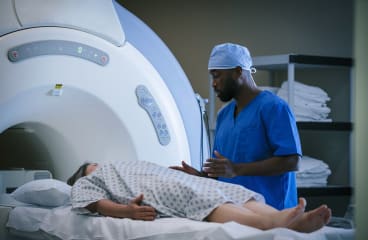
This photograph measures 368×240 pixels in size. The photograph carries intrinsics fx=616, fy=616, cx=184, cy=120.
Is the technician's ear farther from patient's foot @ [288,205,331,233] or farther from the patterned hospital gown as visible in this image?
patient's foot @ [288,205,331,233]

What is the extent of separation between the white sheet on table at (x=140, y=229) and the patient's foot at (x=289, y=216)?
6cm

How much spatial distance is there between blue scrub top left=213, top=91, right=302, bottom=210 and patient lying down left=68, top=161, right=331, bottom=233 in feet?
0.60

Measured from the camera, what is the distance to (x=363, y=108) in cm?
56

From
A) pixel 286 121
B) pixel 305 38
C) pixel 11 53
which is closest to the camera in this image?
pixel 286 121

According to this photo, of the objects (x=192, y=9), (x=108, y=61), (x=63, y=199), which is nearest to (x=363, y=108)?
(x=63, y=199)

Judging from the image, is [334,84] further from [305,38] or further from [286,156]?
[286,156]

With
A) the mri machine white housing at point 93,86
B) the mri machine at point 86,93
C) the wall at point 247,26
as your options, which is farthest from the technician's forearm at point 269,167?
the wall at point 247,26

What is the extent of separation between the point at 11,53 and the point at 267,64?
4.79 ft

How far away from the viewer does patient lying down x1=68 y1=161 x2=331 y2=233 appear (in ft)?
5.23

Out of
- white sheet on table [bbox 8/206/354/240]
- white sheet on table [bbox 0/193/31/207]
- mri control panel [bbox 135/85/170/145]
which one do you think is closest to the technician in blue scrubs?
white sheet on table [bbox 8/206/354/240]

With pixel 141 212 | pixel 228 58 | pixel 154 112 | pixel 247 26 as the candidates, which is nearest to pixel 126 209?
pixel 141 212

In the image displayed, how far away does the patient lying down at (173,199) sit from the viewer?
159 centimetres

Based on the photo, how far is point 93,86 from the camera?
242cm

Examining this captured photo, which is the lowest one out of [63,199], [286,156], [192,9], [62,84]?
[63,199]
